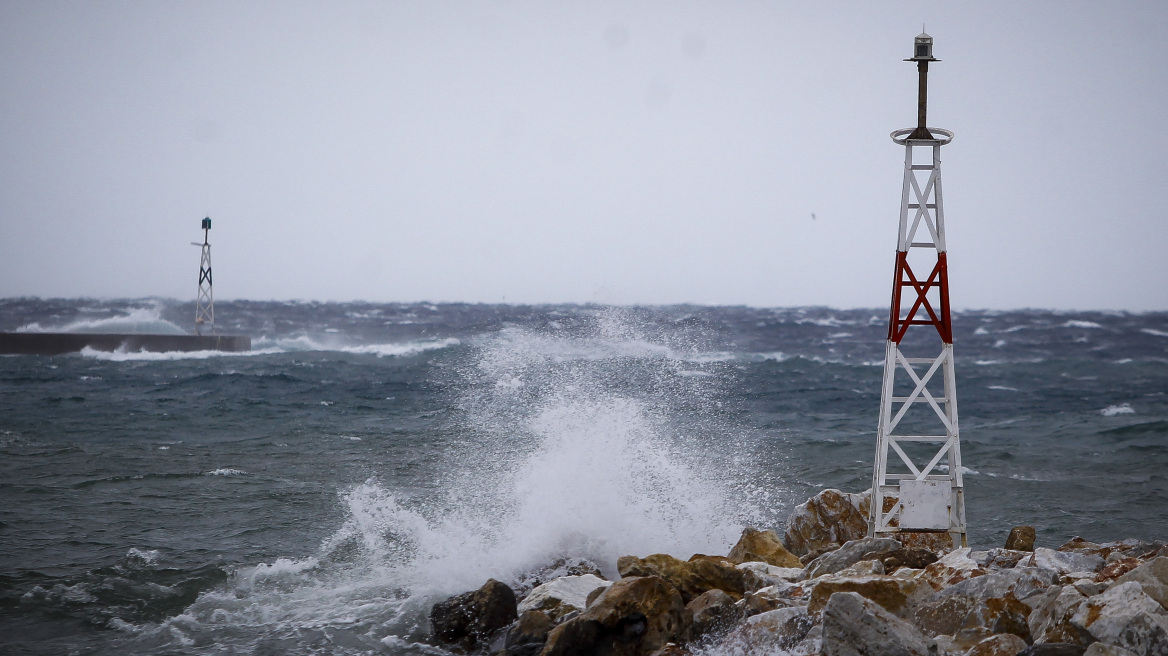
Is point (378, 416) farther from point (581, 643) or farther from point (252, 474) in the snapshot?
point (581, 643)

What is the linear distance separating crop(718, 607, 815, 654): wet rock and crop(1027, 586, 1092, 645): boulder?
1.60 m

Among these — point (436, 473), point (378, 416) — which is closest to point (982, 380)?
point (378, 416)

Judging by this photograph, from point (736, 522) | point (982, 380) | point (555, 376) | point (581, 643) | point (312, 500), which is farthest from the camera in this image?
point (982, 380)

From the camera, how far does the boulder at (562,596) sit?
26.7ft

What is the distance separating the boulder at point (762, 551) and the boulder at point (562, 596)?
78.4 inches

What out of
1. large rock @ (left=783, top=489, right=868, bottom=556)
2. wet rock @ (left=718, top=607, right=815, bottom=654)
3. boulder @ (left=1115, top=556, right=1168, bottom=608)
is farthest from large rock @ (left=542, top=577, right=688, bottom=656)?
large rock @ (left=783, top=489, right=868, bottom=556)

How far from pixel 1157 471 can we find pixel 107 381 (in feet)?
119

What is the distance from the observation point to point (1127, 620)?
5.68m

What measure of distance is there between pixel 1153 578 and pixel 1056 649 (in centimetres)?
125

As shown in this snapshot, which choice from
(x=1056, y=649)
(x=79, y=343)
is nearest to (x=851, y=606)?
(x=1056, y=649)

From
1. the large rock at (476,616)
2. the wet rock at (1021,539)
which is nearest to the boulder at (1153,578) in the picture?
the wet rock at (1021,539)

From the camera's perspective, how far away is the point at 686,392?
32000mm

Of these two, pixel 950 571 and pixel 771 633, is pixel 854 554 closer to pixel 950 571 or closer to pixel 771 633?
pixel 950 571

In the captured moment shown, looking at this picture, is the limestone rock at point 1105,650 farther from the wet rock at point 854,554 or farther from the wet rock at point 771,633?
the wet rock at point 854,554
